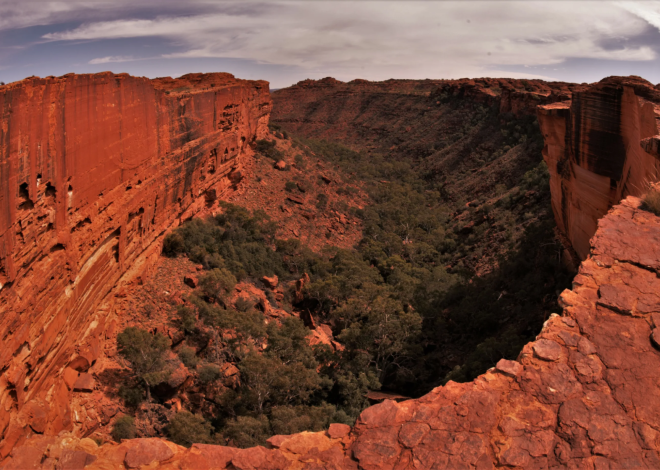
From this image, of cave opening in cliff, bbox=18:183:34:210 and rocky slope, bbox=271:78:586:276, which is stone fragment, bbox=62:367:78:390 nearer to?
cave opening in cliff, bbox=18:183:34:210

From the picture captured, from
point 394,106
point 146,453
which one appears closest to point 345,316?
point 146,453

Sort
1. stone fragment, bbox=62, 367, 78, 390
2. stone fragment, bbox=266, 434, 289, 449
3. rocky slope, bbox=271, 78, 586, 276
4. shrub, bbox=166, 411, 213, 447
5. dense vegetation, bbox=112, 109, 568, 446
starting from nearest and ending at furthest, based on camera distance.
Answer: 1. stone fragment, bbox=266, 434, 289, 449
2. shrub, bbox=166, 411, 213, 447
3. stone fragment, bbox=62, 367, 78, 390
4. dense vegetation, bbox=112, 109, 568, 446
5. rocky slope, bbox=271, 78, 586, 276

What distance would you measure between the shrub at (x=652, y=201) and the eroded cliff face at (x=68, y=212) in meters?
11.0

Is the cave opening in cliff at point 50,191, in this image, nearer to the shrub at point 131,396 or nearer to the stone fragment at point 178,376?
Result: the shrub at point 131,396

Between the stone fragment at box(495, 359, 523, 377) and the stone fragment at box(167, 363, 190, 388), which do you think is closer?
the stone fragment at box(495, 359, 523, 377)

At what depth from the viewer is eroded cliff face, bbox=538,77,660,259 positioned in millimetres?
9750

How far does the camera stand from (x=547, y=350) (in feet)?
17.9

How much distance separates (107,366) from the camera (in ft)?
41.1

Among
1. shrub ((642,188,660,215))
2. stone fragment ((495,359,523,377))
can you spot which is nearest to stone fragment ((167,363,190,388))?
stone fragment ((495,359,523,377))

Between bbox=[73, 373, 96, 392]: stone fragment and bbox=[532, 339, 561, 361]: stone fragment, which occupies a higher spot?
bbox=[532, 339, 561, 361]: stone fragment

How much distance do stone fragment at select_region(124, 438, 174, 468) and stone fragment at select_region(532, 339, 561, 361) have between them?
441 centimetres

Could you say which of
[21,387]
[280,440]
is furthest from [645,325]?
[21,387]

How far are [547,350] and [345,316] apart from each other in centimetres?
1330

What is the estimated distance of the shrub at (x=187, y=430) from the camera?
34.4 ft
